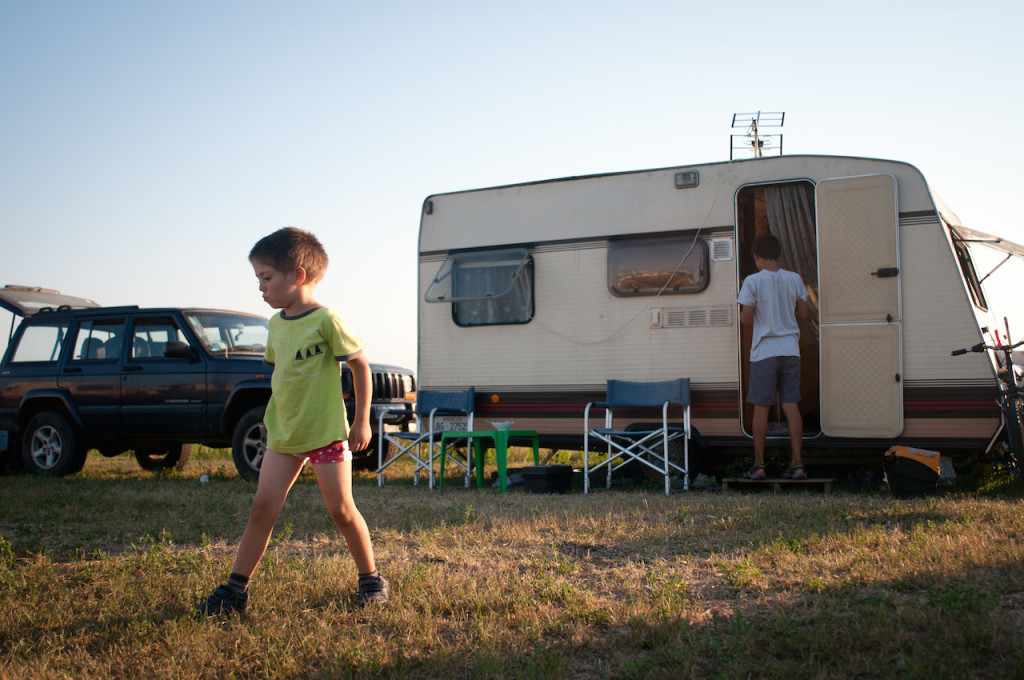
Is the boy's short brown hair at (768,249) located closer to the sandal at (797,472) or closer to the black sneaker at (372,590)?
the sandal at (797,472)

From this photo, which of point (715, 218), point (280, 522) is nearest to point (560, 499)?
point (280, 522)

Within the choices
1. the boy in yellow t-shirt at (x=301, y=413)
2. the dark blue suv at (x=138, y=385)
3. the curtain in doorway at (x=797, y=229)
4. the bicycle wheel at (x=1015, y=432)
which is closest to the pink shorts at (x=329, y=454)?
the boy in yellow t-shirt at (x=301, y=413)

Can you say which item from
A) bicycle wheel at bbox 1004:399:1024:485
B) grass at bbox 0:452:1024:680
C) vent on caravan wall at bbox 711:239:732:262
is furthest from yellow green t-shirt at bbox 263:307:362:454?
bicycle wheel at bbox 1004:399:1024:485

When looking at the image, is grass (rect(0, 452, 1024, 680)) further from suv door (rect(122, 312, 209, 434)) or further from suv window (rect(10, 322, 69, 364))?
suv window (rect(10, 322, 69, 364))

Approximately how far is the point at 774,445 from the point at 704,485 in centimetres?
85

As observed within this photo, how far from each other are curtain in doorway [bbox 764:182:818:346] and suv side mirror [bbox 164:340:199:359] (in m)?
5.33

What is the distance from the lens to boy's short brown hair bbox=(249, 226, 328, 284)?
327cm

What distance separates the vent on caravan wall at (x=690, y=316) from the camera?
7.09m

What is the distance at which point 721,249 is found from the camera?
23.5ft

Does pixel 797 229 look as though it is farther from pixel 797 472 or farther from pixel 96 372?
pixel 96 372

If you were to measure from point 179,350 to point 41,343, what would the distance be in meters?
2.04

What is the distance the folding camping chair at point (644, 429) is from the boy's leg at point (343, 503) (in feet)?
12.4

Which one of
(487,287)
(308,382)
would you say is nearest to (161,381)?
(487,287)

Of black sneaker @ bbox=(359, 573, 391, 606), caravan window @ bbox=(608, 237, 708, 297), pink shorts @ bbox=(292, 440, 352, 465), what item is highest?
caravan window @ bbox=(608, 237, 708, 297)
